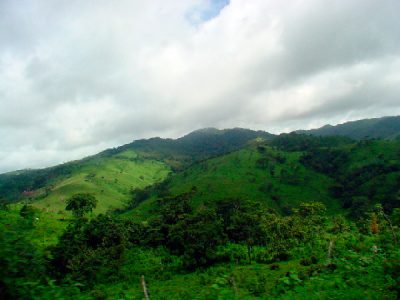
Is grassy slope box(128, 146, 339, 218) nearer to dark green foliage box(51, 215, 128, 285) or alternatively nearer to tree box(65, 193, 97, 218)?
tree box(65, 193, 97, 218)

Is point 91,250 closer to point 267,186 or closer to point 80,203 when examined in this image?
point 80,203

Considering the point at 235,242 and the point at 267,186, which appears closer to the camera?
the point at 235,242

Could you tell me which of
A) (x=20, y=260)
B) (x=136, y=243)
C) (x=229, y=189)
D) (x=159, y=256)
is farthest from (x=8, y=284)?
(x=229, y=189)

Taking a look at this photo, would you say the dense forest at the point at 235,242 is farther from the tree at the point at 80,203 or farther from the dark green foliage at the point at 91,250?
the tree at the point at 80,203

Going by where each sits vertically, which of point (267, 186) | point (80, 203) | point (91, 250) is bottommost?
point (267, 186)

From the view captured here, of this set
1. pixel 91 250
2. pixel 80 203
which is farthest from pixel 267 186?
pixel 91 250


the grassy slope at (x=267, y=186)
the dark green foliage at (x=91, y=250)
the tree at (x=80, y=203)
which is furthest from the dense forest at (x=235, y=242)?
the grassy slope at (x=267, y=186)

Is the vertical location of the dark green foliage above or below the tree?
below

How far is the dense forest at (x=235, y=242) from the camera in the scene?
29.3 feet

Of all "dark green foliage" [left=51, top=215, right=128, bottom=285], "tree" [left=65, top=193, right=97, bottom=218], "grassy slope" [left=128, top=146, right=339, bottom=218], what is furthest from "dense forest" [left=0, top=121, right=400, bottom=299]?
"grassy slope" [left=128, top=146, right=339, bottom=218]

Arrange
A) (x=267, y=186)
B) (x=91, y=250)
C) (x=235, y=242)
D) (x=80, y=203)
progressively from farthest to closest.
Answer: (x=267, y=186)
(x=80, y=203)
(x=235, y=242)
(x=91, y=250)

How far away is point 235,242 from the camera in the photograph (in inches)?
2773

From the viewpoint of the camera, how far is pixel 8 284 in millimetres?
6859

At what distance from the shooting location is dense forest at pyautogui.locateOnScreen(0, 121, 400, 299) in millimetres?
8922
